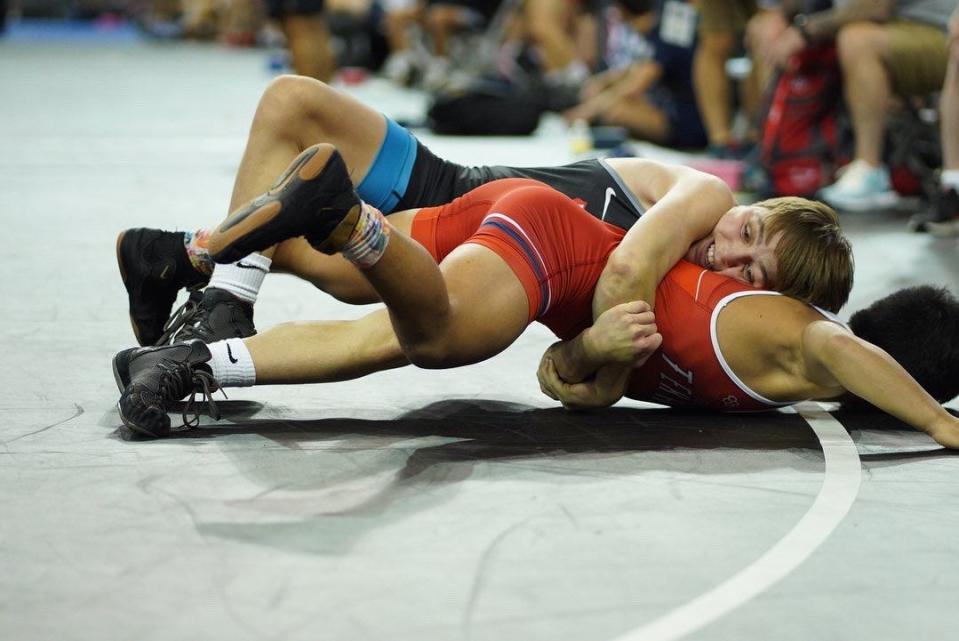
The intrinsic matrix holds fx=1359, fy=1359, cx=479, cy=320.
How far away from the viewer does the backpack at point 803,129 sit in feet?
18.7

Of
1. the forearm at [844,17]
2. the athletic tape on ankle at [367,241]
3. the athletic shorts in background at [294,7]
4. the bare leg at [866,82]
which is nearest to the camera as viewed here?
the athletic tape on ankle at [367,241]

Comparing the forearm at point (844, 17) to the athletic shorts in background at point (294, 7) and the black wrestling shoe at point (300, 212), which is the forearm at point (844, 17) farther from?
the black wrestling shoe at point (300, 212)

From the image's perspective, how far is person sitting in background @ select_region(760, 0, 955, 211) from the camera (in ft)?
18.1

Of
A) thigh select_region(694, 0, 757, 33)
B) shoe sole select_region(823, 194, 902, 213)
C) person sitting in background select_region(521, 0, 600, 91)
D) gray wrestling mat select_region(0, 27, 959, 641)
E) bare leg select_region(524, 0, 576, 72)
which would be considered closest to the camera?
gray wrestling mat select_region(0, 27, 959, 641)

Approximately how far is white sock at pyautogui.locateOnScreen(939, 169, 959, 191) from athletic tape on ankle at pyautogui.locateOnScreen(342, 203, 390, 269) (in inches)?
131

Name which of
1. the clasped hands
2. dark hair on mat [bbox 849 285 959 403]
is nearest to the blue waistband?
the clasped hands

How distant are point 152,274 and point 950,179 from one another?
10.5 feet

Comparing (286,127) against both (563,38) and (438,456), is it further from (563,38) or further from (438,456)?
(563,38)

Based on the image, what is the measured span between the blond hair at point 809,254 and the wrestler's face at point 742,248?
0.06 ft

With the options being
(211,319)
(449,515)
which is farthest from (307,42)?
(449,515)

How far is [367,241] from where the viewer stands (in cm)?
226

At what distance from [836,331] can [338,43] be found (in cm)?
1161

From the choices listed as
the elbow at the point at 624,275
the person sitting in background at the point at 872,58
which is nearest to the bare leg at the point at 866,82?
the person sitting in background at the point at 872,58

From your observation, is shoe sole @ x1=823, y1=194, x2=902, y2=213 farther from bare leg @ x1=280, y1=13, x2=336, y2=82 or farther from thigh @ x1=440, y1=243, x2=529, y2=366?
thigh @ x1=440, y1=243, x2=529, y2=366
